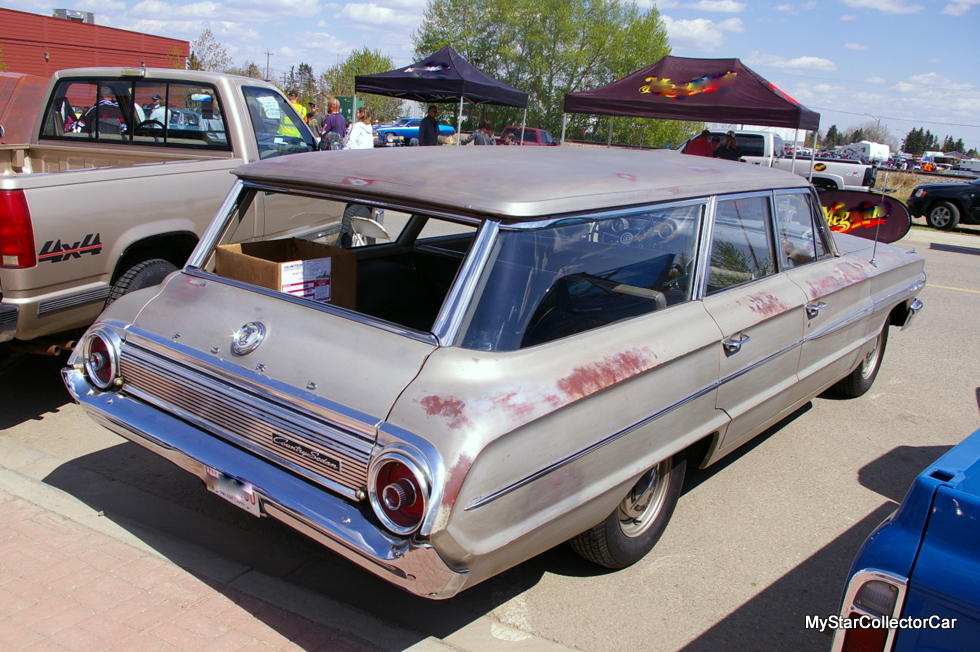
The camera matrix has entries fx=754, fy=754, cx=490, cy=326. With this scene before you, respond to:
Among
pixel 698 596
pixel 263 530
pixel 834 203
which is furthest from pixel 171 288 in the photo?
pixel 834 203

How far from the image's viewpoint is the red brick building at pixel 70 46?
1182 inches

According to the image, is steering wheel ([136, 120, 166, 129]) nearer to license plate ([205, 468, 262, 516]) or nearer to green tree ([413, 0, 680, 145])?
license plate ([205, 468, 262, 516])

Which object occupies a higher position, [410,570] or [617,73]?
[617,73]

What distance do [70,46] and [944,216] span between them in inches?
1291

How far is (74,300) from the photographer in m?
4.34

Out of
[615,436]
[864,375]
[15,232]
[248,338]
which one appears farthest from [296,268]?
[864,375]

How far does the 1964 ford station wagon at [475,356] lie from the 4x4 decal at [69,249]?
1.19 m

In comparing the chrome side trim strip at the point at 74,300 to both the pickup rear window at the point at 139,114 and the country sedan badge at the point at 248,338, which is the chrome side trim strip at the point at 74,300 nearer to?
the pickup rear window at the point at 139,114

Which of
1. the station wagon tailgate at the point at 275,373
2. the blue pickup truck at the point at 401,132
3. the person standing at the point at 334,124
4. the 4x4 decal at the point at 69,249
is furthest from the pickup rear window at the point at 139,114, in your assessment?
the blue pickup truck at the point at 401,132

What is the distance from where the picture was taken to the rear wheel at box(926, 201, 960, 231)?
1714 cm

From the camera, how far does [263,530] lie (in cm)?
353

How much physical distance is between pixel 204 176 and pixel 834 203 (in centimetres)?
518

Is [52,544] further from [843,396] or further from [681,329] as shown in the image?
[843,396]

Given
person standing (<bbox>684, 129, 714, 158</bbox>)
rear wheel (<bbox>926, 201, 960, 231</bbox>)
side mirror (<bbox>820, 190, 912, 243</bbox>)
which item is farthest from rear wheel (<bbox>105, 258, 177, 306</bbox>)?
rear wheel (<bbox>926, 201, 960, 231</bbox>)
